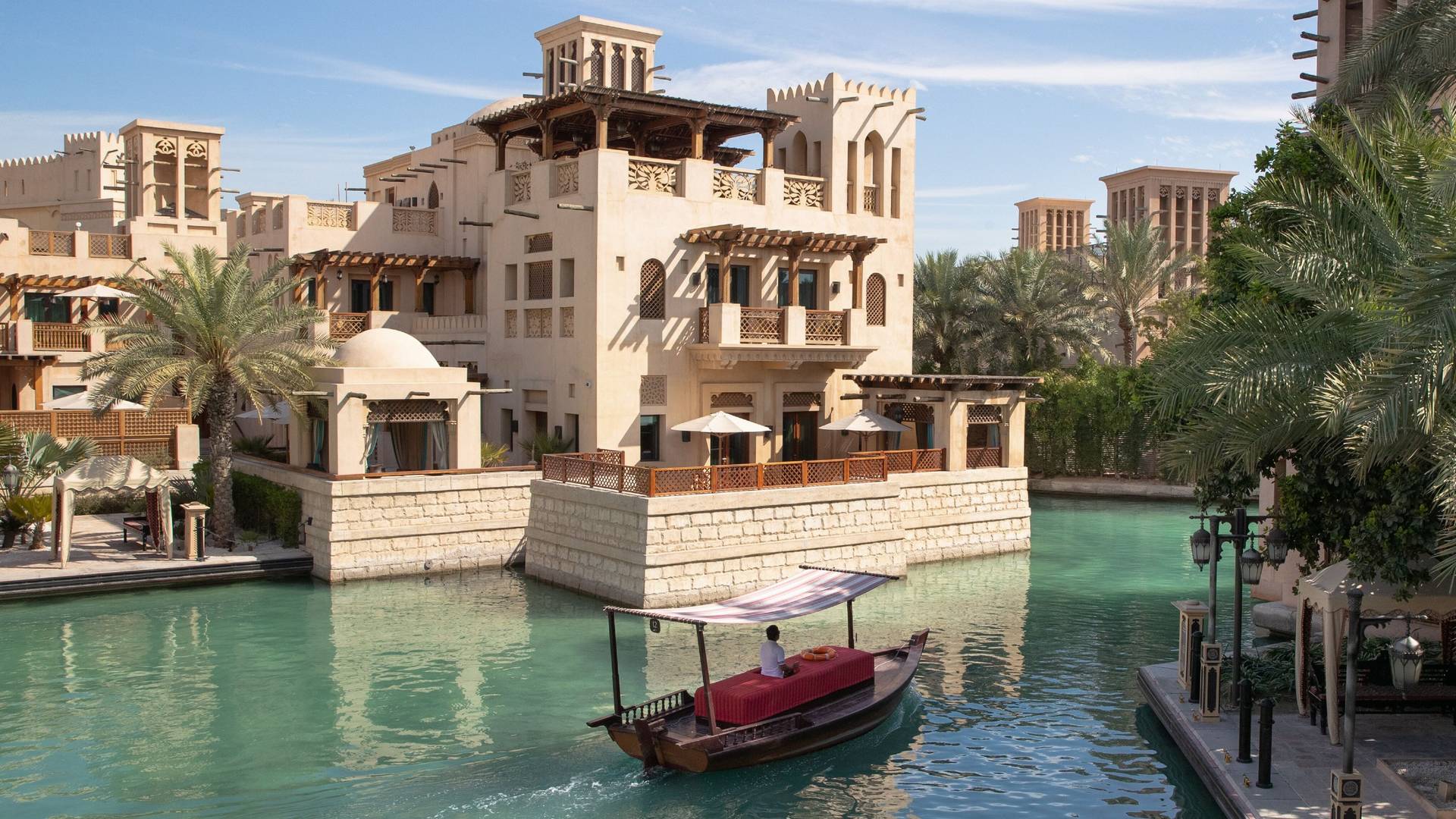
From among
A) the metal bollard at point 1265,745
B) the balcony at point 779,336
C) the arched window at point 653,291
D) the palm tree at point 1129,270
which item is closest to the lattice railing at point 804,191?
the balcony at point 779,336

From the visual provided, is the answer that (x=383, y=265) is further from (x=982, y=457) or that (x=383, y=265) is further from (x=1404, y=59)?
(x=1404, y=59)

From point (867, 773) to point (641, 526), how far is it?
9.14 metres

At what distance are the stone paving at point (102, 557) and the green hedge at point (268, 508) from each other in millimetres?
367

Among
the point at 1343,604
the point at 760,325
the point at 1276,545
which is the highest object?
the point at 760,325

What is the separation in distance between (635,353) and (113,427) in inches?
509

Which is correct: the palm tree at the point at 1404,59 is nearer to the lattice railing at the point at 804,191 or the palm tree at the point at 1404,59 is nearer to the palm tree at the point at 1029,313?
the lattice railing at the point at 804,191

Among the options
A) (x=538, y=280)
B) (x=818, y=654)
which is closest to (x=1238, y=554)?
(x=818, y=654)

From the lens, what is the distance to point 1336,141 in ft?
47.7

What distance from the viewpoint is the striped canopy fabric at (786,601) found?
15.3m

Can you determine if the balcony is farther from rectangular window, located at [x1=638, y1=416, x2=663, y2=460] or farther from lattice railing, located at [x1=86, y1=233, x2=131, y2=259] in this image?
lattice railing, located at [x1=86, y1=233, x2=131, y2=259]

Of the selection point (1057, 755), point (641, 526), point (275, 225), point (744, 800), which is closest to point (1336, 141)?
point (1057, 755)

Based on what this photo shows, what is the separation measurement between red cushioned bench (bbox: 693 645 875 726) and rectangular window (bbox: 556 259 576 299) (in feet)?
50.6

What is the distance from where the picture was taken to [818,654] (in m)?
16.5

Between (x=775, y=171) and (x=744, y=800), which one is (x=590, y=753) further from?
(x=775, y=171)
